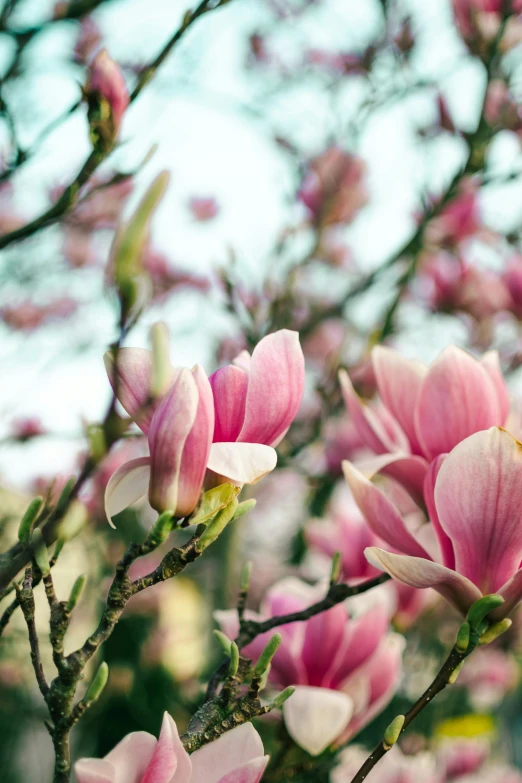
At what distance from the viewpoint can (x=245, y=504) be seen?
1.47 ft

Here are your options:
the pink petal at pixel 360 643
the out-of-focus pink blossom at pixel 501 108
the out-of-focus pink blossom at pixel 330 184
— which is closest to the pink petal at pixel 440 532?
the pink petal at pixel 360 643

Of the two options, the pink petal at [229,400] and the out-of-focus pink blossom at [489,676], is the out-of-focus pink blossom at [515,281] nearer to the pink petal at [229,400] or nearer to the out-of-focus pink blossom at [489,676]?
the out-of-focus pink blossom at [489,676]

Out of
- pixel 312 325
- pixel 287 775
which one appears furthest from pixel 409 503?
pixel 312 325

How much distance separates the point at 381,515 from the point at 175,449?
20 cm

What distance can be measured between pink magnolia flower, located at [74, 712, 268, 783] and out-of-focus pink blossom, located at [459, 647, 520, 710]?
55.2 inches

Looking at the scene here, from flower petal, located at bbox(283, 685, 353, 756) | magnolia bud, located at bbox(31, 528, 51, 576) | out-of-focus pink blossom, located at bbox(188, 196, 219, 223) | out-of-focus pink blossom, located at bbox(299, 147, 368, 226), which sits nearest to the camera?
magnolia bud, located at bbox(31, 528, 51, 576)

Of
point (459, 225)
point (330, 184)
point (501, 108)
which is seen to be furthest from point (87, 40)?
point (459, 225)

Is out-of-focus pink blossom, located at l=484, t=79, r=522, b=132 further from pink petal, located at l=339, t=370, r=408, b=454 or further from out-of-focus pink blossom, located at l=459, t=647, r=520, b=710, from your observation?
out-of-focus pink blossom, located at l=459, t=647, r=520, b=710

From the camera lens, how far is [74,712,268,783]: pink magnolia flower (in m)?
0.39

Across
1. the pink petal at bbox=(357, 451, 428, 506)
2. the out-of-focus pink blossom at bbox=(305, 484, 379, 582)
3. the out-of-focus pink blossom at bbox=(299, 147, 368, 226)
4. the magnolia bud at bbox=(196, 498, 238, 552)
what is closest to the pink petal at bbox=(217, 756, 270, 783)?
the magnolia bud at bbox=(196, 498, 238, 552)

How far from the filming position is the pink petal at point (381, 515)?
513 mm

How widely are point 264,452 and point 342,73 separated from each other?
1.56m

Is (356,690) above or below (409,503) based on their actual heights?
below

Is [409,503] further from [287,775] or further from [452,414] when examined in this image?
[287,775]
